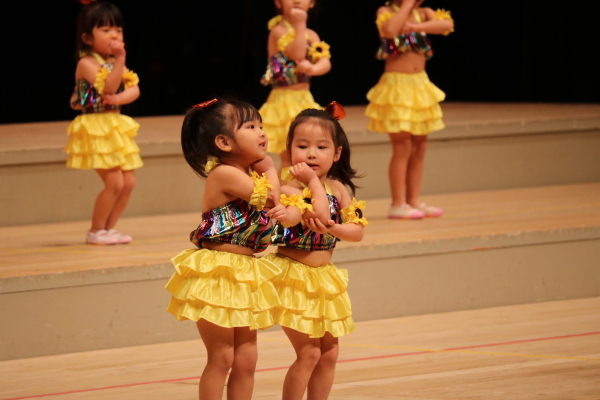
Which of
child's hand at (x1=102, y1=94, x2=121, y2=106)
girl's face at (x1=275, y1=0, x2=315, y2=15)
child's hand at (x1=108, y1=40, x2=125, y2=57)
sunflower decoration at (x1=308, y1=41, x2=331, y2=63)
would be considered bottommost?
child's hand at (x1=102, y1=94, x2=121, y2=106)

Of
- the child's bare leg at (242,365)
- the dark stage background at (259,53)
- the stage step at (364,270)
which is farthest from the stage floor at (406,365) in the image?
the dark stage background at (259,53)

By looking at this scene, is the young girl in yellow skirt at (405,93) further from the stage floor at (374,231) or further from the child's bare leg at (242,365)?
the child's bare leg at (242,365)

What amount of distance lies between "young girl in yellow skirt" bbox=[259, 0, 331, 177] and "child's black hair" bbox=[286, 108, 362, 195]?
1742 millimetres

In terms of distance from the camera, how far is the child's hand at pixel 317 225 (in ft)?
8.44

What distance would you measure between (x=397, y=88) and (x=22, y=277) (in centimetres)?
190

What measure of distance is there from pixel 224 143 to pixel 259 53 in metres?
4.66

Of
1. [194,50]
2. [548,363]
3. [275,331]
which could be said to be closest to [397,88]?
[275,331]

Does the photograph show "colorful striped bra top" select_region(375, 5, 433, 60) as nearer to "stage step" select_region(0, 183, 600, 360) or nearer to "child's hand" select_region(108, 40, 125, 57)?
"stage step" select_region(0, 183, 600, 360)

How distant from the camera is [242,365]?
2600 mm

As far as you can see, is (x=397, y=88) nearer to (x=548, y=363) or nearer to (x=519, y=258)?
(x=519, y=258)

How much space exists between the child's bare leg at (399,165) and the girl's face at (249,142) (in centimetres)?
210

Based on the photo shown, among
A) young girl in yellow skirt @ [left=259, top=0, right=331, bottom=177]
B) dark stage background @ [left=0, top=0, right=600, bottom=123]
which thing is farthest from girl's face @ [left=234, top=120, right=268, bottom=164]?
dark stage background @ [left=0, top=0, right=600, bottom=123]

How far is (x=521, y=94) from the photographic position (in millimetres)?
7262

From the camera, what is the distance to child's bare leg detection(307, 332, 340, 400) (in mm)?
2678
